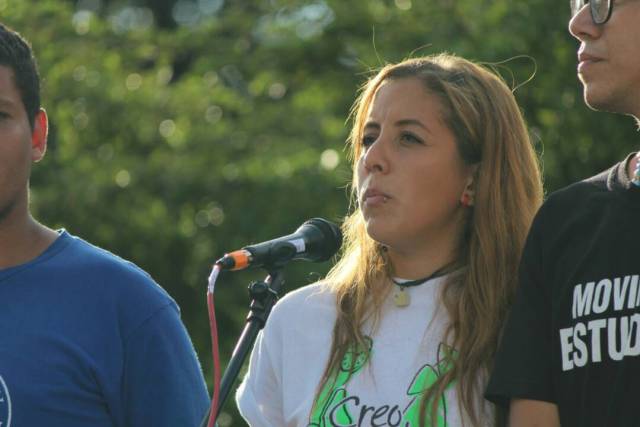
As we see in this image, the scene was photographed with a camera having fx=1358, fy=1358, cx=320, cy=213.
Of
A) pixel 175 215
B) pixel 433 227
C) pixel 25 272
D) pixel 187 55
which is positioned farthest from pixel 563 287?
pixel 187 55

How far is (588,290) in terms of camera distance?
3.25 meters

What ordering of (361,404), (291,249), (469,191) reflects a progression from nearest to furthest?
(291,249)
(361,404)
(469,191)

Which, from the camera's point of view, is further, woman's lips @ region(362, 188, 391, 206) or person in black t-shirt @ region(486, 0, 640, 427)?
woman's lips @ region(362, 188, 391, 206)

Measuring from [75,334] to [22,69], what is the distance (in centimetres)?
83

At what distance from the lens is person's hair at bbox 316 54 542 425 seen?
3631 mm

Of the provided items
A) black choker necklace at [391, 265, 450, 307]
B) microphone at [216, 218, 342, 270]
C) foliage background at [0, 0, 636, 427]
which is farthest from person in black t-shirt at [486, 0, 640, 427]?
foliage background at [0, 0, 636, 427]

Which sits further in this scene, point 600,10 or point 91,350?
point 91,350

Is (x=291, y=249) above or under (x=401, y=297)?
above

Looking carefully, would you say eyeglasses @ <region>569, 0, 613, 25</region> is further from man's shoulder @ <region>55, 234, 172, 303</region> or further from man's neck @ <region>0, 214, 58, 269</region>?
man's neck @ <region>0, 214, 58, 269</region>

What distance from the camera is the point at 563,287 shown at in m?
3.31

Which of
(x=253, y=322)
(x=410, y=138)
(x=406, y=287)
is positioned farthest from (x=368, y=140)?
(x=253, y=322)

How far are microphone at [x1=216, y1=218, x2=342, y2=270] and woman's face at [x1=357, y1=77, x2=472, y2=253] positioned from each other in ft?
1.01

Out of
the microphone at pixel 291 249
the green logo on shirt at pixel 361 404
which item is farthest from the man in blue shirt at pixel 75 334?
the microphone at pixel 291 249

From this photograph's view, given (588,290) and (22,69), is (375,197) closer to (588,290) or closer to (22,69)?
(588,290)
